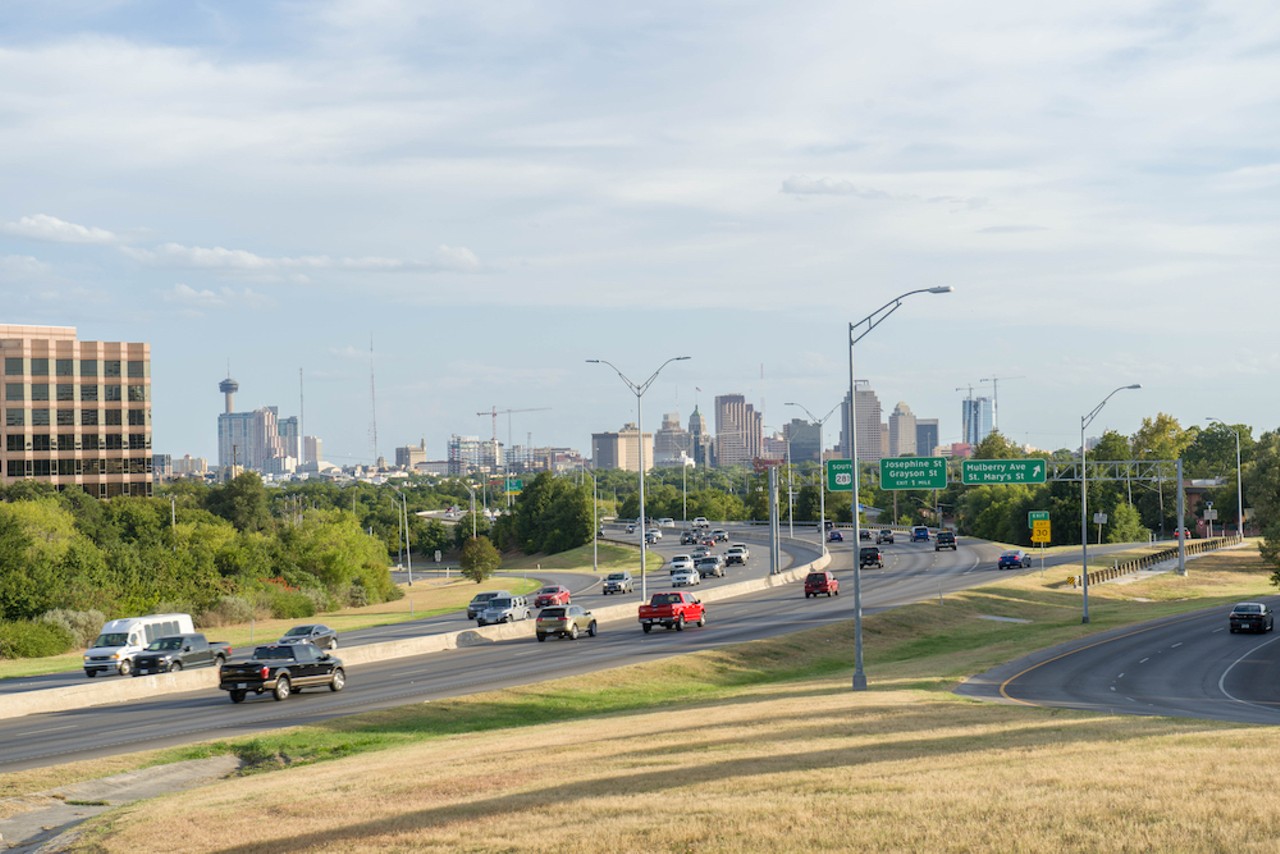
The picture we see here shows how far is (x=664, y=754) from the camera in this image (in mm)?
20875

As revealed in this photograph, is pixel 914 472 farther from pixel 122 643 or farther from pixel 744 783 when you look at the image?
pixel 744 783

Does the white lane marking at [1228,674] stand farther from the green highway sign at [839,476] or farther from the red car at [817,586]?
the red car at [817,586]

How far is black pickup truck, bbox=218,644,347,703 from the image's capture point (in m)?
38.6

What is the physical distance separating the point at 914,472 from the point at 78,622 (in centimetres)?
4878

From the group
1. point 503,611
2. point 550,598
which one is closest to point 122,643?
point 503,611

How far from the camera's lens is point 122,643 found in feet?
161

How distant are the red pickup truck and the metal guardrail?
135 feet

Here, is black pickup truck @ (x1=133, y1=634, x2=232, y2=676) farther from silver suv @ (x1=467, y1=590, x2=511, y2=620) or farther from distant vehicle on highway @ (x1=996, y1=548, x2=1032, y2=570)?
distant vehicle on highway @ (x1=996, y1=548, x2=1032, y2=570)

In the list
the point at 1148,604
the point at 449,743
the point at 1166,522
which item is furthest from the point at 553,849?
the point at 1166,522

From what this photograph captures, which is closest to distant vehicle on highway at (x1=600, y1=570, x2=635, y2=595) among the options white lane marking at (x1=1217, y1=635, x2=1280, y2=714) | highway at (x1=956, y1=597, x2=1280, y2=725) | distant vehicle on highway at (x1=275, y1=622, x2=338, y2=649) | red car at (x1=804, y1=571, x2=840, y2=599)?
red car at (x1=804, y1=571, x2=840, y2=599)

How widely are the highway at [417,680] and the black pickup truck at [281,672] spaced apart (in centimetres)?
48

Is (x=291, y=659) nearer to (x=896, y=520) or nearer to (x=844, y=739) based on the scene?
(x=844, y=739)

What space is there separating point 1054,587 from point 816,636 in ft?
135

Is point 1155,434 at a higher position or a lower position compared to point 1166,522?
higher
